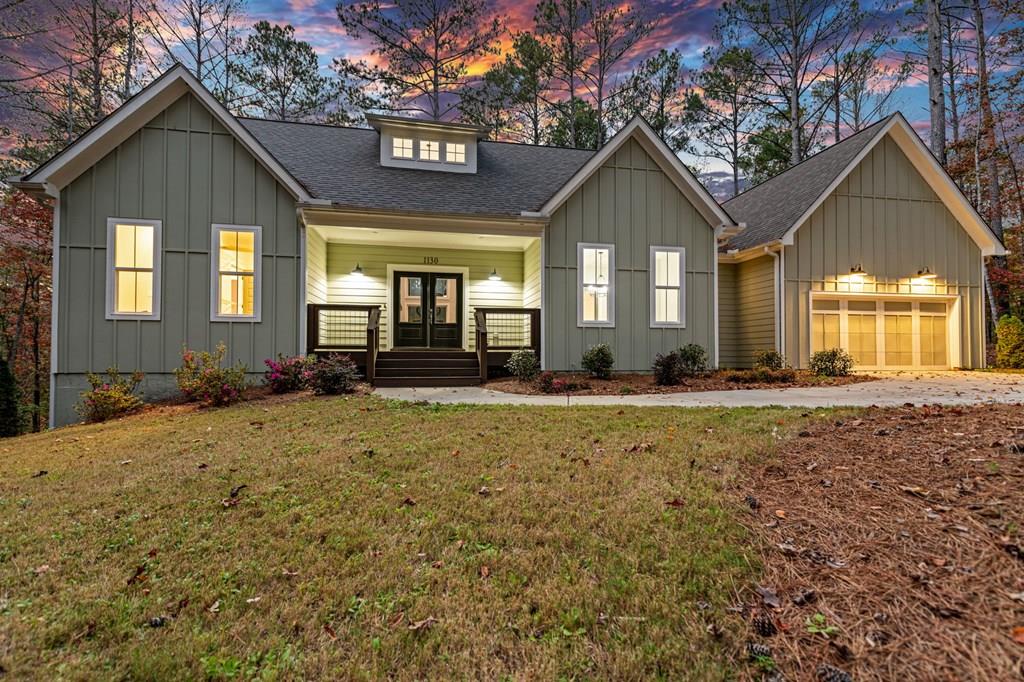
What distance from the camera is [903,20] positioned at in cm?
1886

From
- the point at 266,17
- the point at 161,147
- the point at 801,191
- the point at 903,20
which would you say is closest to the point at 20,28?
the point at 161,147

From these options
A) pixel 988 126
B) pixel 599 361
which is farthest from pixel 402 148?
pixel 988 126

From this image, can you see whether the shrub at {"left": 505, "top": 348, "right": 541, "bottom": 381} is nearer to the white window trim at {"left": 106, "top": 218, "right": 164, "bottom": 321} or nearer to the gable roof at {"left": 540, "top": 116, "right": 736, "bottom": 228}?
the gable roof at {"left": 540, "top": 116, "right": 736, "bottom": 228}

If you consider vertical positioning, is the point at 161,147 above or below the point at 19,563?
above

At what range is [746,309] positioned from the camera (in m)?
14.0

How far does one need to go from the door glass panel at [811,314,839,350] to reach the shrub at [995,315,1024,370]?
4577mm

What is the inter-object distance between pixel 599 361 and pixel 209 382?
7300 mm

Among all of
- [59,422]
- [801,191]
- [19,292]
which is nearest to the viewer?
[59,422]

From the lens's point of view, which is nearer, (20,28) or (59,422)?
(59,422)

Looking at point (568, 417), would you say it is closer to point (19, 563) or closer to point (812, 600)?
point (812, 600)

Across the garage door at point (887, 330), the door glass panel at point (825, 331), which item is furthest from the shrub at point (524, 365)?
the garage door at point (887, 330)

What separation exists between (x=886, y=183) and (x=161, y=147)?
1706 cm

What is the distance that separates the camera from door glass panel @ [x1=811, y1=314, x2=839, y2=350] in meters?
12.9

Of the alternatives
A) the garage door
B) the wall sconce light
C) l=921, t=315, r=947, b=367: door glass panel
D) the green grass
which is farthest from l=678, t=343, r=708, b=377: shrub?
l=921, t=315, r=947, b=367: door glass panel
